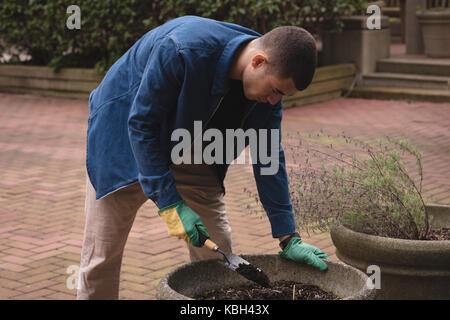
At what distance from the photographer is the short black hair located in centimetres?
243

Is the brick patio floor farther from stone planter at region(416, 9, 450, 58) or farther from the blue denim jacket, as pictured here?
stone planter at region(416, 9, 450, 58)

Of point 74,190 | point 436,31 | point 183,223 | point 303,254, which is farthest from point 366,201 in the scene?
point 436,31

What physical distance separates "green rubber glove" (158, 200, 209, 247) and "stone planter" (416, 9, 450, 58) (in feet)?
35.8

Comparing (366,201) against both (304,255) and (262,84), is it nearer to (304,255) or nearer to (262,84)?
(304,255)

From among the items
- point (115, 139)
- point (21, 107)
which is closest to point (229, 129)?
point (115, 139)

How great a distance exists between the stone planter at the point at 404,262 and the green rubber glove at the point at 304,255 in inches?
19.5

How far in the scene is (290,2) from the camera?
33.6 feet

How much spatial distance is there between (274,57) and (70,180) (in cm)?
445

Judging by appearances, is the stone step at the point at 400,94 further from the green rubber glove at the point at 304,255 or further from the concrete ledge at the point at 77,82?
the green rubber glove at the point at 304,255

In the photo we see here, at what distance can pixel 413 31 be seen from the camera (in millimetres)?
13812

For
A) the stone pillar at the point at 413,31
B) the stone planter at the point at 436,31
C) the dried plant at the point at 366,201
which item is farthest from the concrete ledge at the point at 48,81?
the dried plant at the point at 366,201

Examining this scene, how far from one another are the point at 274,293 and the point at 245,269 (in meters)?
0.16

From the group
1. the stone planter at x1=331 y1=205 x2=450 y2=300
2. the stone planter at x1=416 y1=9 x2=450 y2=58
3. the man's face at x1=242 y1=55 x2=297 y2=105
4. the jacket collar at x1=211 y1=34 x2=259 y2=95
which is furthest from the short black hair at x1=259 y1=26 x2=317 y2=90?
the stone planter at x1=416 y1=9 x2=450 y2=58
